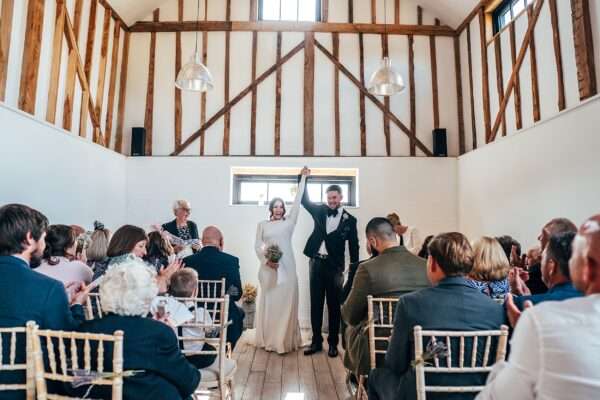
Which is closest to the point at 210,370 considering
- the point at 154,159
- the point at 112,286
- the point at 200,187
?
the point at 112,286

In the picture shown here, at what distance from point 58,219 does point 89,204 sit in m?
0.69

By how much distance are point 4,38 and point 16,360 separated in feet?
11.4

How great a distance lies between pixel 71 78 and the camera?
4812 mm

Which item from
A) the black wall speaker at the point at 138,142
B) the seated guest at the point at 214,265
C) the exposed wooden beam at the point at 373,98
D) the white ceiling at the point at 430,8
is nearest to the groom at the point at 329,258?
the seated guest at the point at 214,265

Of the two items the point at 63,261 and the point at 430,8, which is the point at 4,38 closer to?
the point at 63,261

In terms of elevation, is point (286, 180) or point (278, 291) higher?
point (286, 180)

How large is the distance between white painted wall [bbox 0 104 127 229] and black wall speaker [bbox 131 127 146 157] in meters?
0.21

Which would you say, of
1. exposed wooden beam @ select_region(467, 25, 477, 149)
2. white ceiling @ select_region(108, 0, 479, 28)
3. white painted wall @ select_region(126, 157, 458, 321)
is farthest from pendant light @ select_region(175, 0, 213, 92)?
exposed wooden beam @ select_region(467, 25, 477, 149)

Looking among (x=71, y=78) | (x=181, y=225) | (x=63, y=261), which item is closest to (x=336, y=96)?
(x=181, y=225)

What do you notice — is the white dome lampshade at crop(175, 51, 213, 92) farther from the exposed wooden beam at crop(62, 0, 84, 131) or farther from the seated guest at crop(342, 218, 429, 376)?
the seated guest at crop(342, 218, 429, 376)

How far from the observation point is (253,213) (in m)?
5.93

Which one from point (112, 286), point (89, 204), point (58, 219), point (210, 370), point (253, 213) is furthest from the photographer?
point (253, 213)

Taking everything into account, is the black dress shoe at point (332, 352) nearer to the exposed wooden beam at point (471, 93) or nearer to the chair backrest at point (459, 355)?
the chair backrest at point (459, 355)

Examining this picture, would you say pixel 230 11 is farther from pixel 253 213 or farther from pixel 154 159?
pixel 253 213
